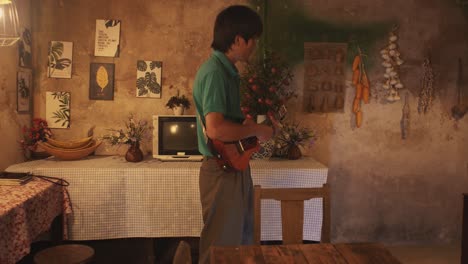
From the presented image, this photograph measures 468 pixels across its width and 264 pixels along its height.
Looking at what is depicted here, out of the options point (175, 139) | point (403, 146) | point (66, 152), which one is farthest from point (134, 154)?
point (403, 146)

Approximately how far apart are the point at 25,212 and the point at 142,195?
0.86 meters

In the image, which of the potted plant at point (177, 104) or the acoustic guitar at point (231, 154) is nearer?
the acoustic guitar at point (231, 154)

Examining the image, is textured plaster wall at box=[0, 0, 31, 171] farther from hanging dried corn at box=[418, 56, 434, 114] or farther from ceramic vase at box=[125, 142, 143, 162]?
hanging dried corn at box=[418, 56, 434, 114]

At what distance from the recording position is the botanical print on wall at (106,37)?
3535 mm

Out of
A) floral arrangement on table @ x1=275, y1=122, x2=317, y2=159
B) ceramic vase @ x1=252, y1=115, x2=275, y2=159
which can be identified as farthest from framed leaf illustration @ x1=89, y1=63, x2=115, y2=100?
floral arrangement on table @ x1=275, y1=122, x2=317, y2=159

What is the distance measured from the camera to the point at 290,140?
135 inches

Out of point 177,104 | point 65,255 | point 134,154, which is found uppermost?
point 177,104

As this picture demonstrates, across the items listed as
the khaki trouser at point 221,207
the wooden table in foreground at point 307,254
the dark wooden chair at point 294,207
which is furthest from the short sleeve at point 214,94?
the wooden table in foreground at point 307,254

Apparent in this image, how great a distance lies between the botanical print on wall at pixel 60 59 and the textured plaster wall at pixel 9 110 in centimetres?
30

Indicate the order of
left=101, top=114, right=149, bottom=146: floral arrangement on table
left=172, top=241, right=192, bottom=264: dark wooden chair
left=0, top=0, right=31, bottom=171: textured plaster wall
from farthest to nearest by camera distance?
left=101, top=114, right=149, bottom=146: floral arrangement on table
left=0, top=0, right=31, bottom=171: textured plaster wall
left=172, top=241, right=192, bottom=264: dark wooden chair

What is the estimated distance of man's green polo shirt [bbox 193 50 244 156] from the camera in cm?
189

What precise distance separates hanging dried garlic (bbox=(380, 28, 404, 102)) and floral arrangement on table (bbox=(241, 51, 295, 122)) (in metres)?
0.89

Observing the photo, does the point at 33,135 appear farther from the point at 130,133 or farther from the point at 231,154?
the point at 231,154

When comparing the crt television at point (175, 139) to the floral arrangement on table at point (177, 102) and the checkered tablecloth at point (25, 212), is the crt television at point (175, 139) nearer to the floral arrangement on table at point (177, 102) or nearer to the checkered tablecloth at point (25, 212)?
the floral arrangement on table at point (177, 102)
